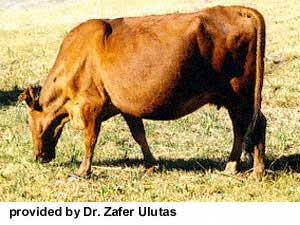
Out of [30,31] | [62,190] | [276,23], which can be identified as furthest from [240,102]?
[30,31]

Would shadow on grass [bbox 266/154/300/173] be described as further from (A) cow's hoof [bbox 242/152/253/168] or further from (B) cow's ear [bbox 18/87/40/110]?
(B) cow's ear [bbox 18/87/40/110]

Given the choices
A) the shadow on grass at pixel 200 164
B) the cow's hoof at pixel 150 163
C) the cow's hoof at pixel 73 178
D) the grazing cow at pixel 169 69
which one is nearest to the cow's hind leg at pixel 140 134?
the cow's hoof at pixel 150 163

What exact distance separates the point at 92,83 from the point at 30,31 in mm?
26267

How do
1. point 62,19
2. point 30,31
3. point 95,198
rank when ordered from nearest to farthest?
point 95,198 → point 30,31 → point 62,19

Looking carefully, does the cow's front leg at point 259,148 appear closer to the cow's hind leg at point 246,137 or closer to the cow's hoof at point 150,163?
the cow's hind leg at point 246,137

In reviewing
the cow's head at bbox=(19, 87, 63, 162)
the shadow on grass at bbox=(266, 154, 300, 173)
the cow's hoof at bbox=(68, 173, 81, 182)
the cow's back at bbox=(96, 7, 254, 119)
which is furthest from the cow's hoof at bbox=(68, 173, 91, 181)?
the shadow on grass at bbox=(266, 154, 300, 173)

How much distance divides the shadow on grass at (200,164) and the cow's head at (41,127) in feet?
1.14

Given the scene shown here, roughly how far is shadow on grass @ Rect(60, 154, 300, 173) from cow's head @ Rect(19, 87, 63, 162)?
0.35 metres

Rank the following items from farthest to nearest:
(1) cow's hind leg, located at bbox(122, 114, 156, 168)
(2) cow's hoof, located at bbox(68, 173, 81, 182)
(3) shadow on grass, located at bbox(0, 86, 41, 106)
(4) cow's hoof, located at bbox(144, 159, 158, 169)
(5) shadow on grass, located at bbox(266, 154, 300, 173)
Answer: (3) shadow on grass, located at bbox(0, 86, 41, 106)
(1) cow's hind leg, located at bbox(122, 114, 156, 168)
(4) cow's hoof, located at bbox(144, 159, 158, 169)
(5) shadow on grass, located at bbox(266, 154, 300, 173)
(2) cow's hoof, located at bbox(68, 173, 81, 182)

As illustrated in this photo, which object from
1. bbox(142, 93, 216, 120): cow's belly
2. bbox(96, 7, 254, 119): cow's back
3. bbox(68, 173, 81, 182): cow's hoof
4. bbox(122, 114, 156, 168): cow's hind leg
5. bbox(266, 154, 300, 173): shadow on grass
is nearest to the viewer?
bbox(96, 7, 254, 119): cow's back

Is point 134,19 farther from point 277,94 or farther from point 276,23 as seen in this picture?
point 276,23

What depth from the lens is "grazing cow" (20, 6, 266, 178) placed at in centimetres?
722

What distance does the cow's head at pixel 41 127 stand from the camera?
8.38 m

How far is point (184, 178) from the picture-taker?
301 inches
